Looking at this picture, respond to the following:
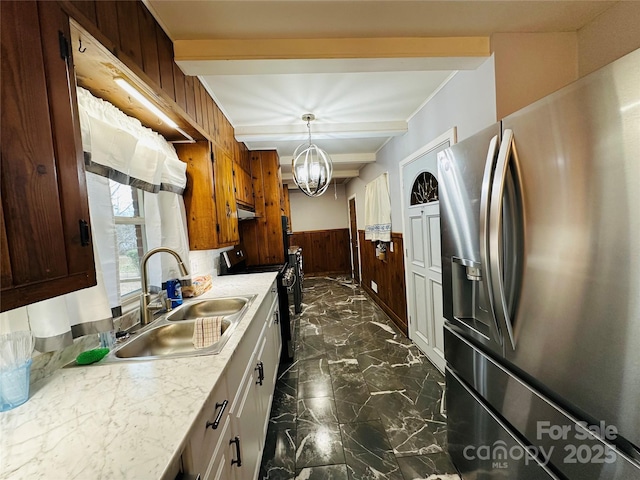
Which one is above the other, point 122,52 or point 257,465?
point 122,52

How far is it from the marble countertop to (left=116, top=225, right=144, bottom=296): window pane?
26.3 inches

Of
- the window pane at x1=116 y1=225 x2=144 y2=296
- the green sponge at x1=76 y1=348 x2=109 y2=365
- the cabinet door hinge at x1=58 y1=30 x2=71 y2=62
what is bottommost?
the green sponge at x1=76 y1=348 x2=109 y2=365

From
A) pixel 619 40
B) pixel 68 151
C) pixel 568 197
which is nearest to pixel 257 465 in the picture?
pixel 68 151

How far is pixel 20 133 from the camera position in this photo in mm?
604

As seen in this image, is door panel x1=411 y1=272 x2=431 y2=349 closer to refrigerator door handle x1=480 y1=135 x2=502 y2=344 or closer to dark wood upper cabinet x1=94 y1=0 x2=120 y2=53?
refrigerator door handle x1=480 y1=135 x2=502 y2=344

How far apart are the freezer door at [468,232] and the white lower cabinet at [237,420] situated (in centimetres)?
107

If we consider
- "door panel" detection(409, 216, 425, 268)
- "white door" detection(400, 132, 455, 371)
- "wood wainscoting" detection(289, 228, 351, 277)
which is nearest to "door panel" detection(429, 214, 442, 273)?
"white door" detection(400, 132, 455, 371)

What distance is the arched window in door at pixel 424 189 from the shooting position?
7.78 ft

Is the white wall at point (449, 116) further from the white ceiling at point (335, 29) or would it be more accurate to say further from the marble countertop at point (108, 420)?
the marble countertop at point (108, 420)

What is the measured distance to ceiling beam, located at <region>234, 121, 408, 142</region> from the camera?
2738mm

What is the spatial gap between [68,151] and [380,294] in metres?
4.02

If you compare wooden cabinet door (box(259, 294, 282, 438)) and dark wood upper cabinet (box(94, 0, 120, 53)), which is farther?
wooden cabinet door (box(259, 294, 282, 438))

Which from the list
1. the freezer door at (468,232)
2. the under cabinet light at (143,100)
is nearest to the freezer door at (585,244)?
the freezer door at (468,232)

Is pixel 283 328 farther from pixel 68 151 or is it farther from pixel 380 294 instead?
pixel 68 151
